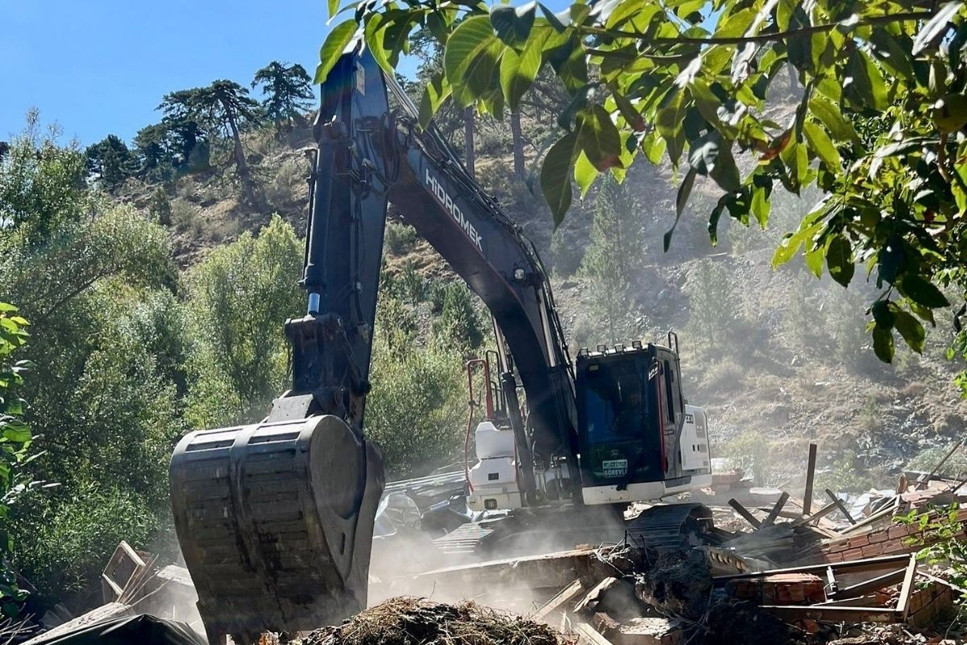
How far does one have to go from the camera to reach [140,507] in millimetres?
19641

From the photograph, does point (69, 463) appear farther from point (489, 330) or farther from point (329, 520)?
point (489, 330)

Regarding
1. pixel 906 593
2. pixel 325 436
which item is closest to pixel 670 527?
pixel 906 593

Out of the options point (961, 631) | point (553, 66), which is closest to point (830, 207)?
point (553, 66)

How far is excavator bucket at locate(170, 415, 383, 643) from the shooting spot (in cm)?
626

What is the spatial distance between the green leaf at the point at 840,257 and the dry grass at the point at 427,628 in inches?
145

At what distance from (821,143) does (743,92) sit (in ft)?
0.80

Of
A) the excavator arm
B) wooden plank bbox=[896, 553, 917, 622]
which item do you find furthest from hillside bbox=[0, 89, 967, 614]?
wooden plank bbox=[896, 553, 917, 622]

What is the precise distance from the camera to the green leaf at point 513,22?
6.21 feet

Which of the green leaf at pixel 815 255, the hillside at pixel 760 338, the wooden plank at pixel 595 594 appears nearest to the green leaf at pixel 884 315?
the green leaf at pixel 815 255

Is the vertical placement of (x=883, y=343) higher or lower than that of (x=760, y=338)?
lower

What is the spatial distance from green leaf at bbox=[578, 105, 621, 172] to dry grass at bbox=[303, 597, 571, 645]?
4190 millimetres

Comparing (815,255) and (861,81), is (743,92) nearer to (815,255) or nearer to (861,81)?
(861,81)

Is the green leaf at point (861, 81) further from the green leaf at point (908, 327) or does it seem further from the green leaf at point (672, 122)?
the green leaf at point (908, 327)

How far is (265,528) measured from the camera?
6.28 metres
